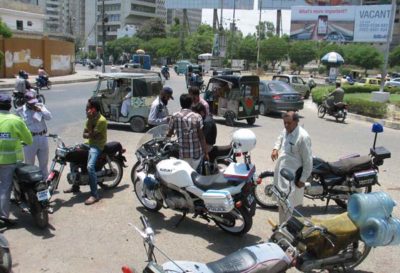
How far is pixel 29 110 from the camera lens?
710 cm

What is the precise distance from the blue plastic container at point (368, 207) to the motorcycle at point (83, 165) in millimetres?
4260

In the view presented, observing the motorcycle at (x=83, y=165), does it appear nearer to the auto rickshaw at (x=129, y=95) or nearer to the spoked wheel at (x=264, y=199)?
the spoked wheel at (x=264, y=199)

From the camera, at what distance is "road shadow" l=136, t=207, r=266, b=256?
5.77 meters

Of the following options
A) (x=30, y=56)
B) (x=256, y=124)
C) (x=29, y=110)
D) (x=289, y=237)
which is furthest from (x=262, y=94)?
(x=30, y=56)

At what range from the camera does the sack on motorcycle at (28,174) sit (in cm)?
590

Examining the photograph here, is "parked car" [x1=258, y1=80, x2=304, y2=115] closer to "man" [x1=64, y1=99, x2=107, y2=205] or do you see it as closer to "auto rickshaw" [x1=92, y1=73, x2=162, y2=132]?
"auto rickshaw" [x1=92, y1=73, x2=162, y2=132]

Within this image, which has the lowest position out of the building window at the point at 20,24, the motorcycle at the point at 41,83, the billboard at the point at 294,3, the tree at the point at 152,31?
the motorcycle at the point at 41,83

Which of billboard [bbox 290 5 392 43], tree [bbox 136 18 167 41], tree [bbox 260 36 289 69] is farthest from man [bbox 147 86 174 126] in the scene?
tree [bbox 136 18 167 41]

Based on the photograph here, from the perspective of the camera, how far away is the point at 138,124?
46.6 ft

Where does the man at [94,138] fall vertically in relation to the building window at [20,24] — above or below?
below

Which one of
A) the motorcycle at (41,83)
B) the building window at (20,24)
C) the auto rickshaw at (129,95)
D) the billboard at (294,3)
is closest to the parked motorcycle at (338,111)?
the auto rickshaw at (129,95)

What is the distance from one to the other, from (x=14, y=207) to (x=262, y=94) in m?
14.1

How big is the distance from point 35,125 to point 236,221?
11.1ft

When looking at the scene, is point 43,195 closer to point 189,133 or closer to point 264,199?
point 189,133
